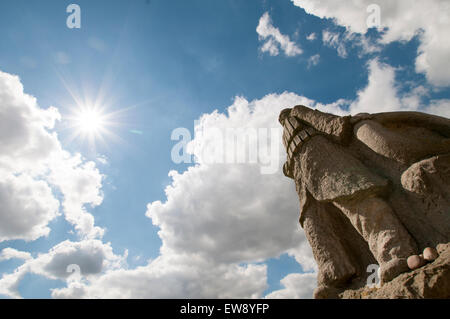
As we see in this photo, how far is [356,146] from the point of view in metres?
6.11

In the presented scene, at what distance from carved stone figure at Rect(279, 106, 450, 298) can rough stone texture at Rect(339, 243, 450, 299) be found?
0.35 metres

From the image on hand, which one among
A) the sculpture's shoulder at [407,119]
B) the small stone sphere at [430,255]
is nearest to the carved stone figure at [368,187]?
the sculpture's shoulder at [407,119]

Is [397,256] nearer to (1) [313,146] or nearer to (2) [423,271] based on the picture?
(2) [423,271]

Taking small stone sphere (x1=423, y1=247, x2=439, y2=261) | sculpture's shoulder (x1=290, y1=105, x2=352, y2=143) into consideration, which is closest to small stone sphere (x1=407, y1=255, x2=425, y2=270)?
small stone sphere (x1=423, y1=247, x2=439, y2=261)

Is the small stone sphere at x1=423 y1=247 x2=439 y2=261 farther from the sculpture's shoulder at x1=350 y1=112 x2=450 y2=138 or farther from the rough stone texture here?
the sculpture's shoulder at x1=350 y1=112 x2=450 y2=138

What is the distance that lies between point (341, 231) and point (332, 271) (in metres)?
1.03

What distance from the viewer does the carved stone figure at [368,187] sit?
15.1 feet

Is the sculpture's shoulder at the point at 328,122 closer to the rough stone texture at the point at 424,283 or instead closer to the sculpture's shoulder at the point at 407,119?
the sculpture's shoulder at the point at 407,119

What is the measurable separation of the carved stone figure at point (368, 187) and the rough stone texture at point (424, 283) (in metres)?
0.35

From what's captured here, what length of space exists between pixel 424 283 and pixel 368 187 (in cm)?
197

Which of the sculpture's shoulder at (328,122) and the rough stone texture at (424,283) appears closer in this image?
the rough stone texture at (424,283)

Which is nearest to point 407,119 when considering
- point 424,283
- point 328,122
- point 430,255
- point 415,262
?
point 328,122

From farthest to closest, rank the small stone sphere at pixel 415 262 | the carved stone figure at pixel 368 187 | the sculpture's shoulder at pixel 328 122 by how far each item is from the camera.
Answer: the sculpture's shoulder at pixel 328 122 → the carved stone figure at pixel 368 187 → the small stone sphere at pixel 415 262

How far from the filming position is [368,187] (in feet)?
16.7
